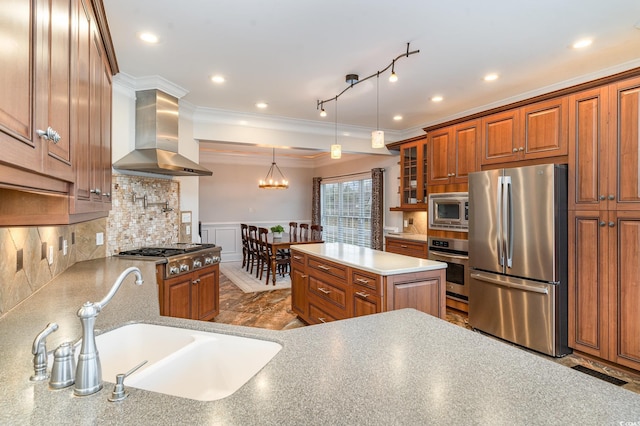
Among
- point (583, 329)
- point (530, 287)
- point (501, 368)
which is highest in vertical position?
point (501, 368)

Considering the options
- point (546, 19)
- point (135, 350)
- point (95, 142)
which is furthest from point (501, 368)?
point (546, 19)

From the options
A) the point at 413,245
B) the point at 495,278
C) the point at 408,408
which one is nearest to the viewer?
the point at 408,408

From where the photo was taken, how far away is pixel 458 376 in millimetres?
976

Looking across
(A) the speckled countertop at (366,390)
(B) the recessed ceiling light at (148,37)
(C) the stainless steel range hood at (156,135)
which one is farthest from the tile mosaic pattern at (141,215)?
(A) the speckled countertop at (366,390)

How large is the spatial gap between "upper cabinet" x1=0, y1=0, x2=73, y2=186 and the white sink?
2.34ft

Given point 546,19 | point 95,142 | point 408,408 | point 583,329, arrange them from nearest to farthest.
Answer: point 408,408 → point 95,142 → point 546,19 → point 583,329

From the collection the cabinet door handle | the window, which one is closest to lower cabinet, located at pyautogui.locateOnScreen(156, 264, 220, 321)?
the cabinet door handle

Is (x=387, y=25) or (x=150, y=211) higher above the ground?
(x=387, y=25)

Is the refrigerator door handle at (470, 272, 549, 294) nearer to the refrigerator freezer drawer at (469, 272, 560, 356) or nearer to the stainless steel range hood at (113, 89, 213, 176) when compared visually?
the refrigerator freezer drawer at (469, 272, 560, 356)

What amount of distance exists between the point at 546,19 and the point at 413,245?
9.91 feet

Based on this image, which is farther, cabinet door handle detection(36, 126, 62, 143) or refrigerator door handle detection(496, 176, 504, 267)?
refrigerator door handle detection(496, 176, 504, 267)

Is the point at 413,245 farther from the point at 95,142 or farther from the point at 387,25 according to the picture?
the point at 95,142

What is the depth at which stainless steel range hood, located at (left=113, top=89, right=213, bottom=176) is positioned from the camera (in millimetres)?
3441

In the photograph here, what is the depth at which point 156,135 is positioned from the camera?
142 inches
